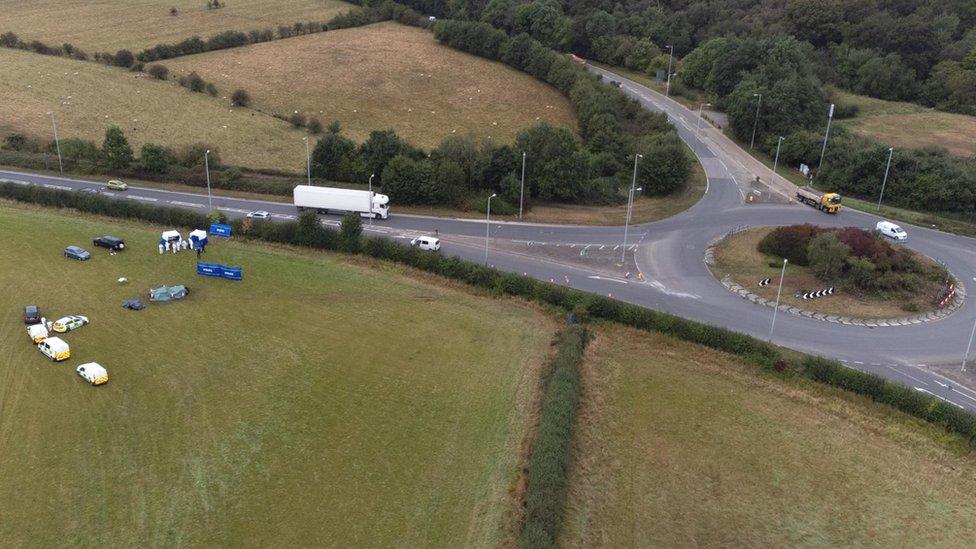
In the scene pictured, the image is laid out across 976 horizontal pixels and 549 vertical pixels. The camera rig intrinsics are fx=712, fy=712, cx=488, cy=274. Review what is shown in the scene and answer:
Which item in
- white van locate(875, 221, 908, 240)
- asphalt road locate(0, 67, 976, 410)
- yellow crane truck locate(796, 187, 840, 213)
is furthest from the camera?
yellow crane truck locate(796, 187, 840, 213)

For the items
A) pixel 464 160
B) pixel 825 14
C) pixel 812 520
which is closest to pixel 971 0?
pixel 825 14

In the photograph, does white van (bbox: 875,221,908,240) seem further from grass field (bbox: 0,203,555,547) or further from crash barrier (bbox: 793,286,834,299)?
grass field (bbox: 0,203,555,547)

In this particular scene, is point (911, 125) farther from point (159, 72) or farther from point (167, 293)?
point (159, 72)

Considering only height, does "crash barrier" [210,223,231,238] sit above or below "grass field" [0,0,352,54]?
below

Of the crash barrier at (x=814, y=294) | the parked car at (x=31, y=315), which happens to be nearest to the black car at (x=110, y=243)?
the parked car at (x=31, y=315)

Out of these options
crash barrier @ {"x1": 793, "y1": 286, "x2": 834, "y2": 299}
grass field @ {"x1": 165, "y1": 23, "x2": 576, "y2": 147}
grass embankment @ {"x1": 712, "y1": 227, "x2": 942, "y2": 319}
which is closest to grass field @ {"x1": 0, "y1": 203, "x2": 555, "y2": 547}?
grass embankment @ {"x1": 712, "y1": 227, "x2": 942, "y2": 319}

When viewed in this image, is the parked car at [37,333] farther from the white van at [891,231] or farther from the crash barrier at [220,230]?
the white van at [891,231]

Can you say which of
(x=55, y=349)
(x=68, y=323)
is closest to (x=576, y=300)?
(x=55, y=349)
